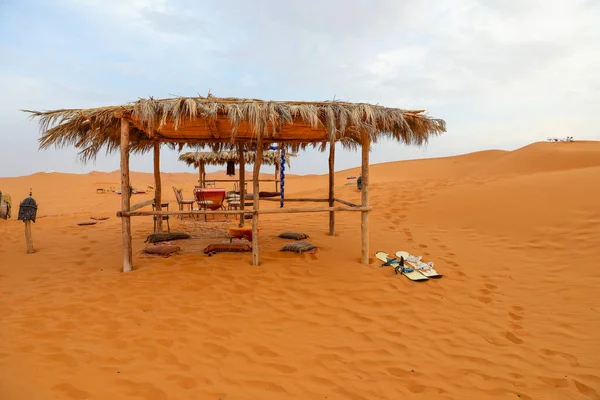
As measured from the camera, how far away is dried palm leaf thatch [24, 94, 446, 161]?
5.01 metres

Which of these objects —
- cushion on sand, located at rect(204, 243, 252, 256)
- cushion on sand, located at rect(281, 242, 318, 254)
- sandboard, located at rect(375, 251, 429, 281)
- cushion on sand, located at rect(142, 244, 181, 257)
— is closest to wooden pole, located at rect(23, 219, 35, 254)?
cushion on sand, located at rect(142, 244, 181, 257)

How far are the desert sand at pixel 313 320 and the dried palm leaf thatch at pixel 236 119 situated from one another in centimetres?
226

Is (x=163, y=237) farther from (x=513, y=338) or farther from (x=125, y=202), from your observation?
(x=513, y=338)

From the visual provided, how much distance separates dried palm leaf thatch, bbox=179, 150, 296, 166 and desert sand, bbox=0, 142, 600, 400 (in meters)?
7.56

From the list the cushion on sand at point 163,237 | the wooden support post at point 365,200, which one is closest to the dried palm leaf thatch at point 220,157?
the cushion on sand at point 163,237

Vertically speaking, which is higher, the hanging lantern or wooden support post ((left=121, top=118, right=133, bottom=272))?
the hanging lantern

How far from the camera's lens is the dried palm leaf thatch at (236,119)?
5008 mm

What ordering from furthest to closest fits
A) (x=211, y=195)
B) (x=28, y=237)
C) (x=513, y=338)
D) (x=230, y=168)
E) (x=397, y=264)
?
(x=230, y=168) < (x=211, y=195) < (x=28, y=237) < (x=397, y=264) < (x=513, y=338)

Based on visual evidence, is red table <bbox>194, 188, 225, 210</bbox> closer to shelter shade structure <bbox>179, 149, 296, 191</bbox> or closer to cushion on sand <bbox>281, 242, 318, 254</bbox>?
cushion on sand <bbox>281, 242, 318, 254</bbox>

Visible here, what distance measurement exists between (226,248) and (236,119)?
2.55 m

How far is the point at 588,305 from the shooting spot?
4277mm

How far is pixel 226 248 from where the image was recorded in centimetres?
635

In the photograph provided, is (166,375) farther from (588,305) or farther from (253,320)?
(588,305)

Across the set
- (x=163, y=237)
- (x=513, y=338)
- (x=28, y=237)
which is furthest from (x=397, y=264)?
(x=28, y=237)
